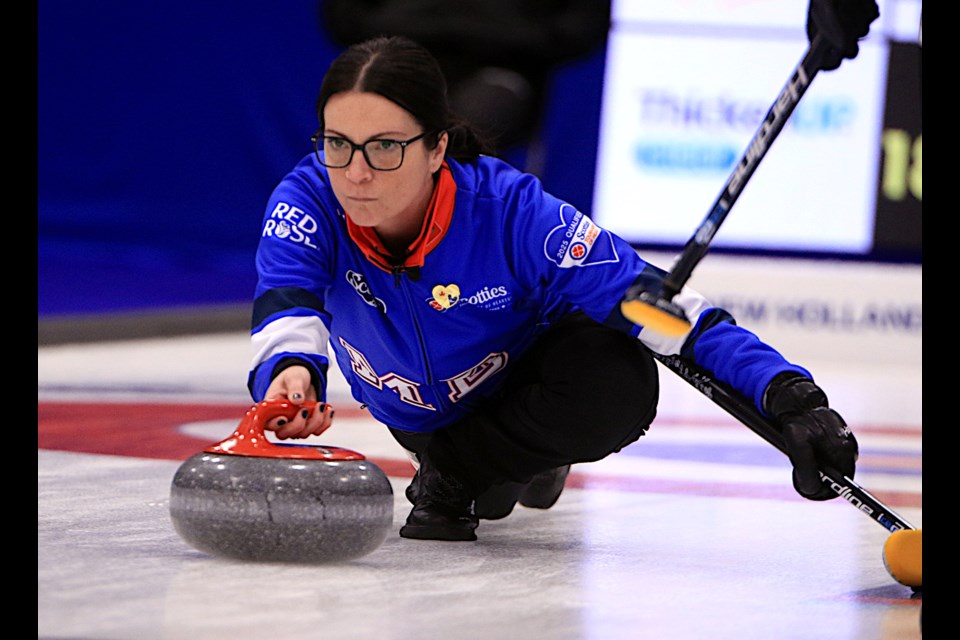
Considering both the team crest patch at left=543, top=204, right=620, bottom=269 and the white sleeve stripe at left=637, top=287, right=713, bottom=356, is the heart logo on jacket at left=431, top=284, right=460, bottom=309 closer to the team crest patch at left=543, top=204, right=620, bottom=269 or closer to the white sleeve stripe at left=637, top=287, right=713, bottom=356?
the team crest patch at left=543, top=204, right=620, bottom=269

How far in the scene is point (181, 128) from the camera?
9398mm

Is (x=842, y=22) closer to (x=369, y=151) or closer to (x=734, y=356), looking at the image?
(x=734, y=356)

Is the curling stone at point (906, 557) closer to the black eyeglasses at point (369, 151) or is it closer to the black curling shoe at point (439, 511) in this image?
the black curling shoe at point (439, 511)

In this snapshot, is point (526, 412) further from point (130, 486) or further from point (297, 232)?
point (130, 486)

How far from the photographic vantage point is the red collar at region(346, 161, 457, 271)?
8.48ft

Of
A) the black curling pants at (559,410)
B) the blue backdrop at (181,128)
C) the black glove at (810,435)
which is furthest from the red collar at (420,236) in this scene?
the blue backdrop at (181,128)

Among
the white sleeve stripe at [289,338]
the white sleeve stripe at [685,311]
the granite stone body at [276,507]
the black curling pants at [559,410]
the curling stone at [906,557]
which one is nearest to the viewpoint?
the granite stone body at [276,507]

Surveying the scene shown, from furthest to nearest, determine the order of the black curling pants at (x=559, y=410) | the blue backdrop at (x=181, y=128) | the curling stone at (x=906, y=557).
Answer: the blue backdrop at (x=181, y=128) → the black curling pants at (x=559, y=410) → the curling stone at (x=906, y=557)

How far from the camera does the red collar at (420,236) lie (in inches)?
102

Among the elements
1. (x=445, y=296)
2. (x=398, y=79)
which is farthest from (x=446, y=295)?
(x=398, y=79)

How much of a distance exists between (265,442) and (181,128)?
743 cm
